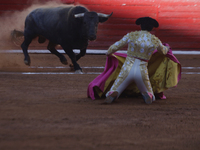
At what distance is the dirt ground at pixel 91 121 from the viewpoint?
6.18 ft

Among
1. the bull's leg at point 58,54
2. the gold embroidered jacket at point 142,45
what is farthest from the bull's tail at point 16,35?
the gold embroidered jacket at point 142,45

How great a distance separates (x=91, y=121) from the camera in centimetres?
237

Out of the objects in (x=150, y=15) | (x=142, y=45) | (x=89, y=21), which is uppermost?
(x=142, y=45)

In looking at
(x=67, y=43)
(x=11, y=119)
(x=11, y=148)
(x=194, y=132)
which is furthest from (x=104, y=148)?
(x=67, y=43)

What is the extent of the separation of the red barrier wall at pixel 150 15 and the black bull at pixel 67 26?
288cm

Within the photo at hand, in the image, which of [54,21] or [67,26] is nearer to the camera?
[67,26]

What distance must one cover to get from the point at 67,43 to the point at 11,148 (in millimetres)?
4288

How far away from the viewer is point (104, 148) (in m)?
1.80

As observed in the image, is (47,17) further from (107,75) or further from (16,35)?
(107,75)

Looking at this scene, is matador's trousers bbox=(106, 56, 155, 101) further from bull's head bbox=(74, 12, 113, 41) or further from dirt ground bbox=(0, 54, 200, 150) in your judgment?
bull's head bbox=(74, 12, 113, 41)

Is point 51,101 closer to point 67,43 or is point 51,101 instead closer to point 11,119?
point 11,119

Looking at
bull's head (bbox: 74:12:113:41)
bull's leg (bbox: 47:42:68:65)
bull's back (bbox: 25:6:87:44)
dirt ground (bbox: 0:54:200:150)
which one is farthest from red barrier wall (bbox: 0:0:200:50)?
dirt ground (bbox: 0:54:200:150)

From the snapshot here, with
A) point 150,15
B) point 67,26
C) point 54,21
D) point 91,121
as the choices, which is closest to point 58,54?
point 54,21

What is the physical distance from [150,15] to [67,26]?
4.23 m
